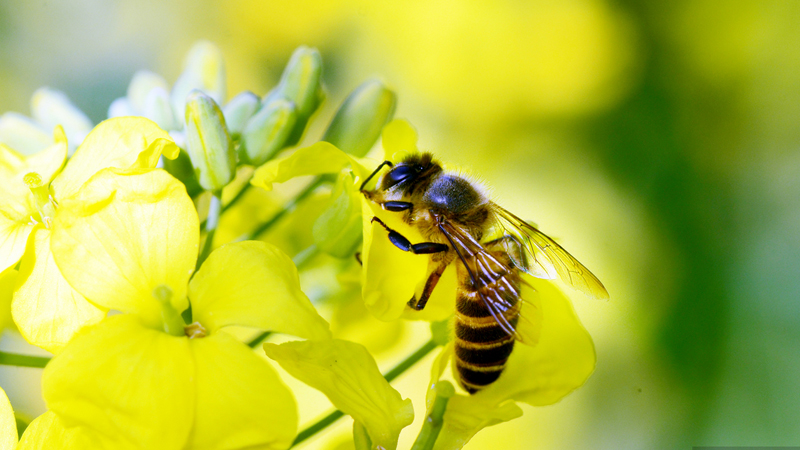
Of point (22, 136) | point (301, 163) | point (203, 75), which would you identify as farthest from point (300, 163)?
point (22, 136)

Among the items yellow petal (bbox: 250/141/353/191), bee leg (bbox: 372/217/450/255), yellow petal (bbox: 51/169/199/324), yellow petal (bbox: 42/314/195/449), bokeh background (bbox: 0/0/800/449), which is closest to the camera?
yellow petal (bbox: 42/314/195/449)

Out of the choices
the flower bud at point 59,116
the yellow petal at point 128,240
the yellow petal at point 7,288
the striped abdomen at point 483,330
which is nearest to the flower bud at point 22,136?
the flower bud at point 59,116

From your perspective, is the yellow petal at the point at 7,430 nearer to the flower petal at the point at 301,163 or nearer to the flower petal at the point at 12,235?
the flower petal at the point at 12,235

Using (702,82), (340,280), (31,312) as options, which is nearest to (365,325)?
(340,280)

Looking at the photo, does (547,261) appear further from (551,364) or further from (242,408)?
(242,408)

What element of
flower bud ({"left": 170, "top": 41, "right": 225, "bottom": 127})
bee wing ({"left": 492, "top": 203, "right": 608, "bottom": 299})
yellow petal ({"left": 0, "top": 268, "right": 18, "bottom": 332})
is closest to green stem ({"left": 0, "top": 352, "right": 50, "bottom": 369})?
yellow petal ({"left": 0, "top": 268, "right": 18, "bottom": 332})

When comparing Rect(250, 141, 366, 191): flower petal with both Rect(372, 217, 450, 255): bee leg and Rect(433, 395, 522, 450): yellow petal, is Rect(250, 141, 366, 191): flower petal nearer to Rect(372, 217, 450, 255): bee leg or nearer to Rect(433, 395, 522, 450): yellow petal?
Rect(372, 217, 450, 255): bee leg

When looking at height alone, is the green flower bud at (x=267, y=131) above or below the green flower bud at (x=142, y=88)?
below
